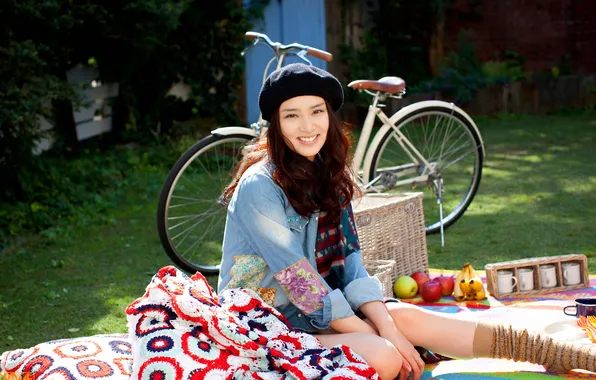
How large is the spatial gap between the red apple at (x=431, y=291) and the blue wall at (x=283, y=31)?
5361 millimetres

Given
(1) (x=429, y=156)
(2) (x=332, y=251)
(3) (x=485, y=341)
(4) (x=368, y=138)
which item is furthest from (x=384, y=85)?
(3) (x=485, y=341)

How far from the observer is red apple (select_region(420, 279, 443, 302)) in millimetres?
3738

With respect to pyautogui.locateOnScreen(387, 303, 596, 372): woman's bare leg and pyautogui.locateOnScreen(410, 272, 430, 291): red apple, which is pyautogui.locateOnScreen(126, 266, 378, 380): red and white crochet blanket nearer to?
pyautogui.locateOnScreen(387, 303, 596, 372): woman's bare leg

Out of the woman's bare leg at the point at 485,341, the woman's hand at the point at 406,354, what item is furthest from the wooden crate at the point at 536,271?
the woman's hand at the point at 406,354

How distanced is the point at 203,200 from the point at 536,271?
71.5 inches

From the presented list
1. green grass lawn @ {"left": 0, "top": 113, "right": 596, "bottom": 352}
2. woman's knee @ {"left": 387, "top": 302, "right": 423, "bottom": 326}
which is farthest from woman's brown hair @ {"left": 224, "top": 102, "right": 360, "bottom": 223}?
green grass lawn @ {"left": 0, "top": 113, "right": 596, "bottom": 352}

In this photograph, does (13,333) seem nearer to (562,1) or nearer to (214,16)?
(214,16)

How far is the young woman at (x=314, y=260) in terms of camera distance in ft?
8.74

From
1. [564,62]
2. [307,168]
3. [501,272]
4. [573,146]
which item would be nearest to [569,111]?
[564,62]

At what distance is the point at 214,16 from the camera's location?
8.48m

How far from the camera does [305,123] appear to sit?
9.04ft

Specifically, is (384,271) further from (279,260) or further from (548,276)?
(279,260)

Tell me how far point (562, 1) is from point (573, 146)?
13.1 ft

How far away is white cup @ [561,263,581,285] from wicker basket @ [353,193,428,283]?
674mm
